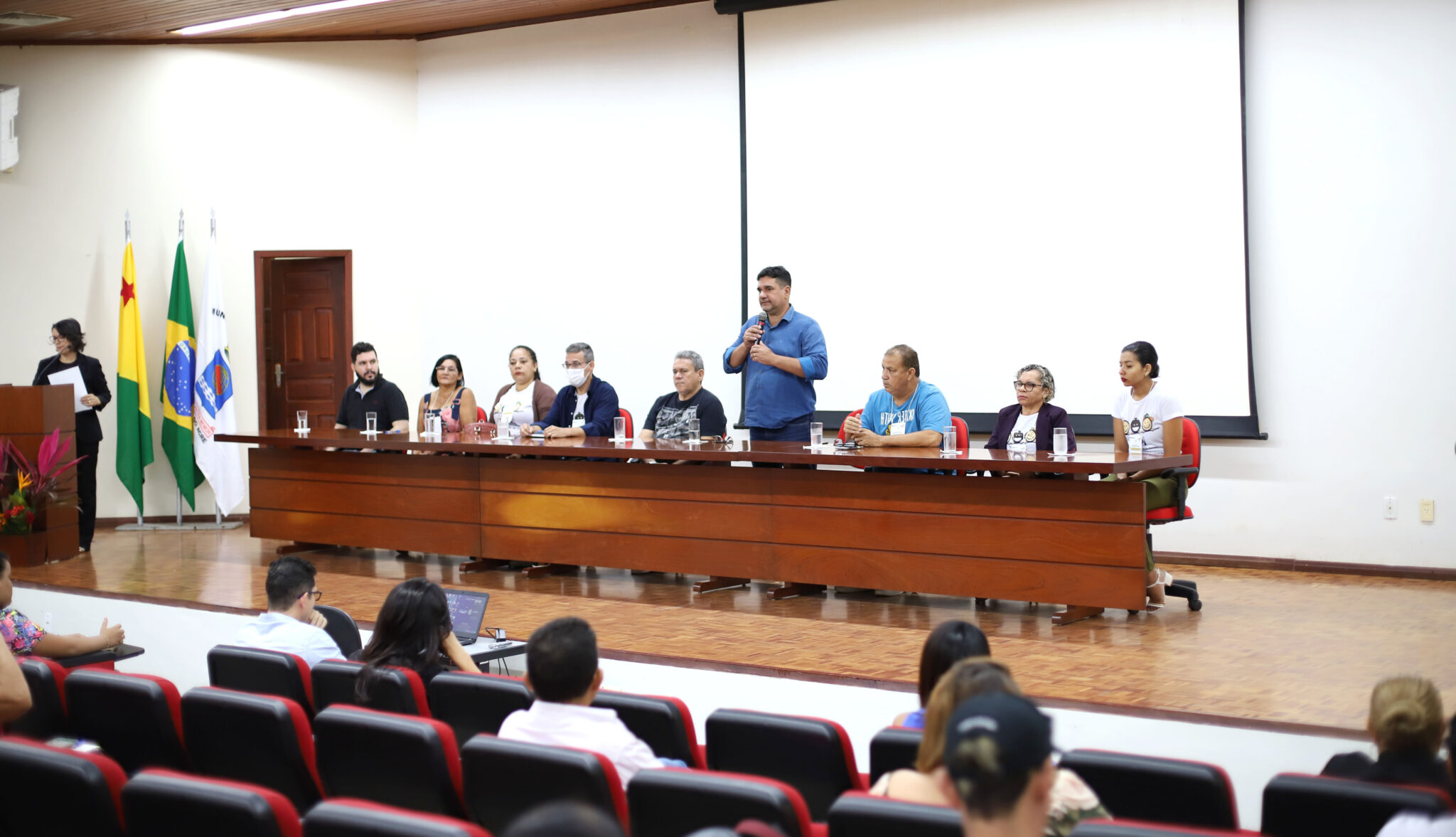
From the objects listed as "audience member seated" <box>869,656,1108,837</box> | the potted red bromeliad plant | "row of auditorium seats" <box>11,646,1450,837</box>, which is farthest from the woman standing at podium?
"audience member seated" <box>869,656,1108,837</box>

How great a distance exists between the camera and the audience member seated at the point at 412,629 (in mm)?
3045

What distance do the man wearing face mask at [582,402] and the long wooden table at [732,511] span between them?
32 centimetres

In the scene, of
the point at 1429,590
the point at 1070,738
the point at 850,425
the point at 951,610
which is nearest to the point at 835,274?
the point at 850,425

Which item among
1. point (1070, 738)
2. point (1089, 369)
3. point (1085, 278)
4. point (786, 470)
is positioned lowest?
point (1070, 738)

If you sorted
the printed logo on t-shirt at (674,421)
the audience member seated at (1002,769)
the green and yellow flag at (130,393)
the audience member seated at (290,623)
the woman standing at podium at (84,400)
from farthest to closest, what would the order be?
the green and yellow flag at (130,393) < the woman standing at podium at (84,400) < the printed logo on t-shirt at (674,421) < the audience member seated at (290,623) < the audience member seated at (1002,769)

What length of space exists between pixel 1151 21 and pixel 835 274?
236 centimetres

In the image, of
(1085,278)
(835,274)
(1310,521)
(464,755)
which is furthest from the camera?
(835,274)

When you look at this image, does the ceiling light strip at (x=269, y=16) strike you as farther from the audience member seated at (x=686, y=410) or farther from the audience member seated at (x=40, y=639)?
the audience member seated at (x=40, y=639)

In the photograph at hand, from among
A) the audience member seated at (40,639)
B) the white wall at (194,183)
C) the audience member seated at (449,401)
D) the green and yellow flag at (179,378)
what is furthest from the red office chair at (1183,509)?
the green and yellow flag at (179,378)

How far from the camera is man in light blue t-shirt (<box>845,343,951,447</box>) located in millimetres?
5656

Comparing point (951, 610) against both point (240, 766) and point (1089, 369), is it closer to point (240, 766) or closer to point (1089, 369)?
point (1089, 369)

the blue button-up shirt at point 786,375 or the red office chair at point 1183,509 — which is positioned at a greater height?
the blue button-up shirt at point 786,375

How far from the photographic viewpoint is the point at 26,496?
7.12 meters

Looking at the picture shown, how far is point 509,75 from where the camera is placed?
9.15 metres
